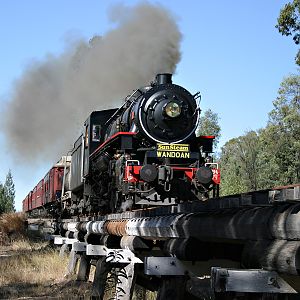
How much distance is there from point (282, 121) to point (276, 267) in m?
44.2

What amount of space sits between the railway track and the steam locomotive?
442 cm

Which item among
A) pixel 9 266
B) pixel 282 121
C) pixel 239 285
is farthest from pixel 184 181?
pixel 282 121

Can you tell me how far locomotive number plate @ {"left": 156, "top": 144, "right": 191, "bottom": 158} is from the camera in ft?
42.2

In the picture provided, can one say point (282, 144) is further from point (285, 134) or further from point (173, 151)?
point (173, 151)

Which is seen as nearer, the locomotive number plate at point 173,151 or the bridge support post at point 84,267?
the bridge support post at point 84,267

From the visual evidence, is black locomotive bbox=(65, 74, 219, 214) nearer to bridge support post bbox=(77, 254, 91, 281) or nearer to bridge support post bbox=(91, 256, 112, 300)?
bridge support post bbox=(77, 254, 91, 281)

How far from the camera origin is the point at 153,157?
13.0 meters

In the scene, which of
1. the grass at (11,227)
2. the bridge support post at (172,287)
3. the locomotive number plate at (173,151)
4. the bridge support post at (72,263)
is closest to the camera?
the bridge support post at (172,287)

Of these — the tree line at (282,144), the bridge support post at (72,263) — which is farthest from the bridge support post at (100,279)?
the tree line at (282,144)

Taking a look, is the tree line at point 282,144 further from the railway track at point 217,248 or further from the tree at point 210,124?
the railway track at point 217,248

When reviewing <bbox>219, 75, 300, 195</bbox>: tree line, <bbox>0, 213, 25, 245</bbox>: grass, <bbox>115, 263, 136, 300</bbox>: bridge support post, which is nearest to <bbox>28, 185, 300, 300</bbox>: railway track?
<bbox>115, 263, 136, 300</bbox>: bridge support post

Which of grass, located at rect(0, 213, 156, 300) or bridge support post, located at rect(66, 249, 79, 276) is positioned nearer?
grass, located at rect(0, 213, 156, 300)

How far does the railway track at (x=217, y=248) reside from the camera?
9.78 ft

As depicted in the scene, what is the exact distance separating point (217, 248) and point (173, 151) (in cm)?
848
